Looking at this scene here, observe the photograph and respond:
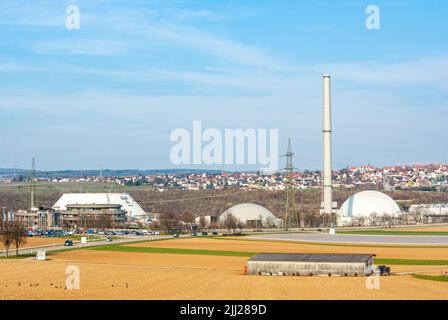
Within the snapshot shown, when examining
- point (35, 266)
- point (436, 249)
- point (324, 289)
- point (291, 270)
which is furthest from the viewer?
point (436, 249)

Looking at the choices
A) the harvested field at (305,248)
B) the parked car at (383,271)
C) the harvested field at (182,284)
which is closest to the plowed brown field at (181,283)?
the harvested field at (182,284)

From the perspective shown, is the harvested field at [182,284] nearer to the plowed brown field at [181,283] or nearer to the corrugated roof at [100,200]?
the plowed brown field at [181,283]

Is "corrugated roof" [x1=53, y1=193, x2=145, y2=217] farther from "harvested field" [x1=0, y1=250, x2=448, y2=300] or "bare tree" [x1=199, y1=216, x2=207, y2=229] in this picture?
"harvested field" [x1=0, y1=250, x2=448, y2=300]

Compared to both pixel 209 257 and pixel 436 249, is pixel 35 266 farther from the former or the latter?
pixel 436 249

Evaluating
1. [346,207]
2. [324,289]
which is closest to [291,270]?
[324,289]

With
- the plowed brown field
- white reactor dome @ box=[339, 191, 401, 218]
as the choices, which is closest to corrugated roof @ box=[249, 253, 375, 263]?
the plowed brown field
